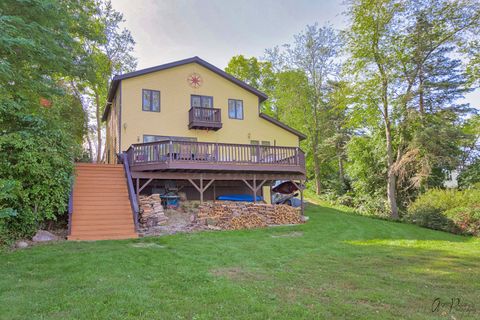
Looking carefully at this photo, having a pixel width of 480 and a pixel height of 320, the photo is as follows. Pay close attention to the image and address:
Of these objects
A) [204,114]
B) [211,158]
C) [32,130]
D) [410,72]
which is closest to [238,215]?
[211,158]

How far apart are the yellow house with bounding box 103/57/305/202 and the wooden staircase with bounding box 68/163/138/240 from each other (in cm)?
91

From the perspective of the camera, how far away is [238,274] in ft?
19.5

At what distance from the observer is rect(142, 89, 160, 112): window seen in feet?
53.2

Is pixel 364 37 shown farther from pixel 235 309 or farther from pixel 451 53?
pixel 235 309

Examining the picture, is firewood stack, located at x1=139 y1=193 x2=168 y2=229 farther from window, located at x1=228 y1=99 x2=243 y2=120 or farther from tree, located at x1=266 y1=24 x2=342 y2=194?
tree, located at x1=266 y1=24 x2=342 y2=194

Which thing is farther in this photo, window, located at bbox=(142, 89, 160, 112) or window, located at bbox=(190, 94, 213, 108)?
window, located at bbox=(190, 94, 213, 108)

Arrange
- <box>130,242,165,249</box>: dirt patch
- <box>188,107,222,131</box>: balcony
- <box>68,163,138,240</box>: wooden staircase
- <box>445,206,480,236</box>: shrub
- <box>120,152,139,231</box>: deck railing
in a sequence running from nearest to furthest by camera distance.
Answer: <box>130,242,165,249</box>: dirt patch < <box>68,163,138,240</box>: wooden staircase < <box>120,152,139,231</box>: deck railing < <box>445,206,480,236</box>: shrub < <box>188,107,222,131</box>: balcony

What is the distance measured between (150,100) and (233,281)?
1294 cm

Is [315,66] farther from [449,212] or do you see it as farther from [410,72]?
[449,212]

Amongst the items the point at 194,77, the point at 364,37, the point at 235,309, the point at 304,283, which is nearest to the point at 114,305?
the point at 235,309

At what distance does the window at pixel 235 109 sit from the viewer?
59.2 feet

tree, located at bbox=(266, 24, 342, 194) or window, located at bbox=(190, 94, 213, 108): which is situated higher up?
tree, located at bbox=(266, 24, 342, 194)

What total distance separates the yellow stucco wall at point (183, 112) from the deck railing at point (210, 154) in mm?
2636

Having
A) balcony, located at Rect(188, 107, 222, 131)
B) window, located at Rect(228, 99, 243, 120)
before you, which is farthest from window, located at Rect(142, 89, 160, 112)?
window, located at Rect(228, 99, 243, 120)
